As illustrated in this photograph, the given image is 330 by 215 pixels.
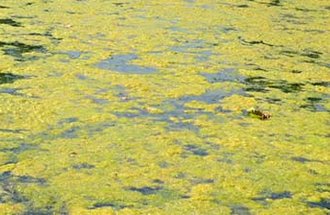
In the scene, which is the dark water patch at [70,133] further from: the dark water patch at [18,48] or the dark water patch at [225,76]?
the dark water patch at [18,48]

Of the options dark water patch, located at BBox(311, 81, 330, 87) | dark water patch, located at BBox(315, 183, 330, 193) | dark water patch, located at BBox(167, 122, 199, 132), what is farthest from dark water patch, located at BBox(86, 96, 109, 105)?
dark water patch, located at BBox(311, 81, 330, 87)

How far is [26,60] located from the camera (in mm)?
6762

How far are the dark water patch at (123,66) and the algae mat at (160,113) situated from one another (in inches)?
0.9

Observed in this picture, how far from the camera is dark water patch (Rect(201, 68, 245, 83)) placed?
6.60 metres

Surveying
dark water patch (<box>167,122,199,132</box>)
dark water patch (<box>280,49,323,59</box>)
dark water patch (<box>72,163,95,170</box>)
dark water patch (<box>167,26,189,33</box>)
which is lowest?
dark water patch (<box>72,163,95,170</box>)

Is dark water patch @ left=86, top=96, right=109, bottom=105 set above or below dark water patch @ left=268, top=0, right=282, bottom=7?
below

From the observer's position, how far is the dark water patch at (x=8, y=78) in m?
6.07

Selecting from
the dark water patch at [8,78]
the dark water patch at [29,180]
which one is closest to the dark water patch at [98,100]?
the dark water patch at [8,78]

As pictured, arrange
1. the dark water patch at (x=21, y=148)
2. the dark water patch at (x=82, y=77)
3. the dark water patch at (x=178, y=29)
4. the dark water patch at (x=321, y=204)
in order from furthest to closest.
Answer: the dark water patch at (x=178, y=29) → the dark water patch at (x=82, y=77) → the dark water patch at (x=21, y=148) → the dark water patch at (x=321, y=204)

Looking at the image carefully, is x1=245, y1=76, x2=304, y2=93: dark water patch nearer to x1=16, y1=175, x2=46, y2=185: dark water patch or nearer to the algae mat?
the algae mat

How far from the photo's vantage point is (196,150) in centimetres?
482

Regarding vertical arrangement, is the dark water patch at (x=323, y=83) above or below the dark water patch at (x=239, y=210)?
above

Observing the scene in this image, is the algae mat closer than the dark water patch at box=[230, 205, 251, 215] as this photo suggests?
No

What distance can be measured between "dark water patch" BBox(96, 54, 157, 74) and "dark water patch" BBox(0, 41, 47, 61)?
0.82 meters
